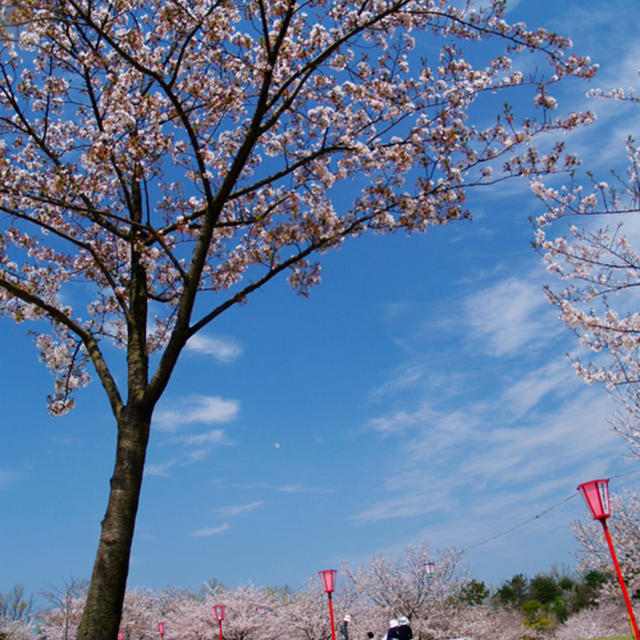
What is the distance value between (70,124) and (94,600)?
6.54 metres

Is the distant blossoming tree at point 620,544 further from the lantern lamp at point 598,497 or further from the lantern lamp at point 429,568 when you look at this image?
the lantern lamp at point 598,497

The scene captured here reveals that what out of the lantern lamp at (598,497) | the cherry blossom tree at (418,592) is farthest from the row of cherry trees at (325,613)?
the lantern lamp at (598,497)

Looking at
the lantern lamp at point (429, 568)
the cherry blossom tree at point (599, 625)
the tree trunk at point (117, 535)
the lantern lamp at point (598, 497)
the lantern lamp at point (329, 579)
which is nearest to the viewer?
the tree trunk at point (117, 535)

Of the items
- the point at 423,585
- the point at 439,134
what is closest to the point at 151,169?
the point at 439,134

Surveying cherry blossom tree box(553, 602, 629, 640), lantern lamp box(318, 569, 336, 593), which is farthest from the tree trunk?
cherry blossom tree box(553, 602, 629, 640)

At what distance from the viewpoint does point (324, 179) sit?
740cm

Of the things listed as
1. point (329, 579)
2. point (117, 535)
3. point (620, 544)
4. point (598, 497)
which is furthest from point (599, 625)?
point (117, 535)

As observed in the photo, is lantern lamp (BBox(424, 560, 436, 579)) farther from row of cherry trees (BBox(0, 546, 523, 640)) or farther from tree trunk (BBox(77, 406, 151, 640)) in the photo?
tree trunk (BBox(77, 406, 151, 640))

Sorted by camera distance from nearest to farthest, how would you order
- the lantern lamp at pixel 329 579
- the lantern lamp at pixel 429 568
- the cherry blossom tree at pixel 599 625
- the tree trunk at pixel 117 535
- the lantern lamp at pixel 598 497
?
the tree trunk at pixel 117 535 < the lantern lamp at pixel 598 497 < the lantern lamp at pixel 329 579 < the lantern lamp at pixel 429 568 < the cherry blossom tree at pixel 599 625

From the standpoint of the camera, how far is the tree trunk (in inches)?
181

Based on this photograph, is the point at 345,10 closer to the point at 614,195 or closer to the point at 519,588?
the point at 614,195

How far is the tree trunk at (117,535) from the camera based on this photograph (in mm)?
4590

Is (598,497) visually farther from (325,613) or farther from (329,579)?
(325,613)

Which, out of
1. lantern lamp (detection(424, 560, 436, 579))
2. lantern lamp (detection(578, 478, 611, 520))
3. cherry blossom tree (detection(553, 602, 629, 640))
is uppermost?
lantern lamp (detection(424, 560, 436, 579))
